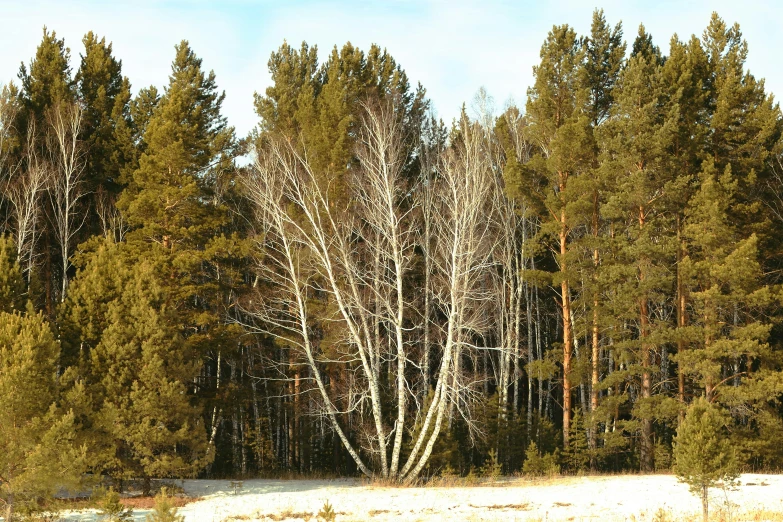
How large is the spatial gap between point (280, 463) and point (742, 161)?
20508mm

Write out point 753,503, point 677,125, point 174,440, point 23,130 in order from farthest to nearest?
point 23,130
point 677,125
point 174,440
point 753,503

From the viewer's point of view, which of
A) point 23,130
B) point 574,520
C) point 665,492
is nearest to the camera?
point 574,520

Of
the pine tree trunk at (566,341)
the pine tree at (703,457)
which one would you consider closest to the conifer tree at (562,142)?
the pine tree trunk at (566,341)

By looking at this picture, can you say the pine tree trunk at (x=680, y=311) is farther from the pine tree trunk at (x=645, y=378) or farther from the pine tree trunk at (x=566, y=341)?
the pine tree trunk at (x=566, y=341)

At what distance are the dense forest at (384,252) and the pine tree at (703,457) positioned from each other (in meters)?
6.08

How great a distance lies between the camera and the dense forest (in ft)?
65.7

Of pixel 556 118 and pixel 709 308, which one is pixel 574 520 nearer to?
pixel 709 308

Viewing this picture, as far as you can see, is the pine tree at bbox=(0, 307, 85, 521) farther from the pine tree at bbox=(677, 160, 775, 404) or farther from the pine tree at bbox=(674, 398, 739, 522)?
the pine tree at bbox=(677, 160, 775, 404)

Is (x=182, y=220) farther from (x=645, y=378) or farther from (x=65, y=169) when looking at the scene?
(x=645, y=378)

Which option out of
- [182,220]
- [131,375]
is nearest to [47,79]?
[182,220]

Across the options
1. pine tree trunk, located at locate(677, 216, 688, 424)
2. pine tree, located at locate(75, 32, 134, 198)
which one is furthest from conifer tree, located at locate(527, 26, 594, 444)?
pine tree, located at locate(75, 32, 134, 198)

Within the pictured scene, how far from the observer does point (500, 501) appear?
1714cm

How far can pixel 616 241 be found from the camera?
2431 centimetres

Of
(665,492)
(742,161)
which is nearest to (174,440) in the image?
(665,492)
